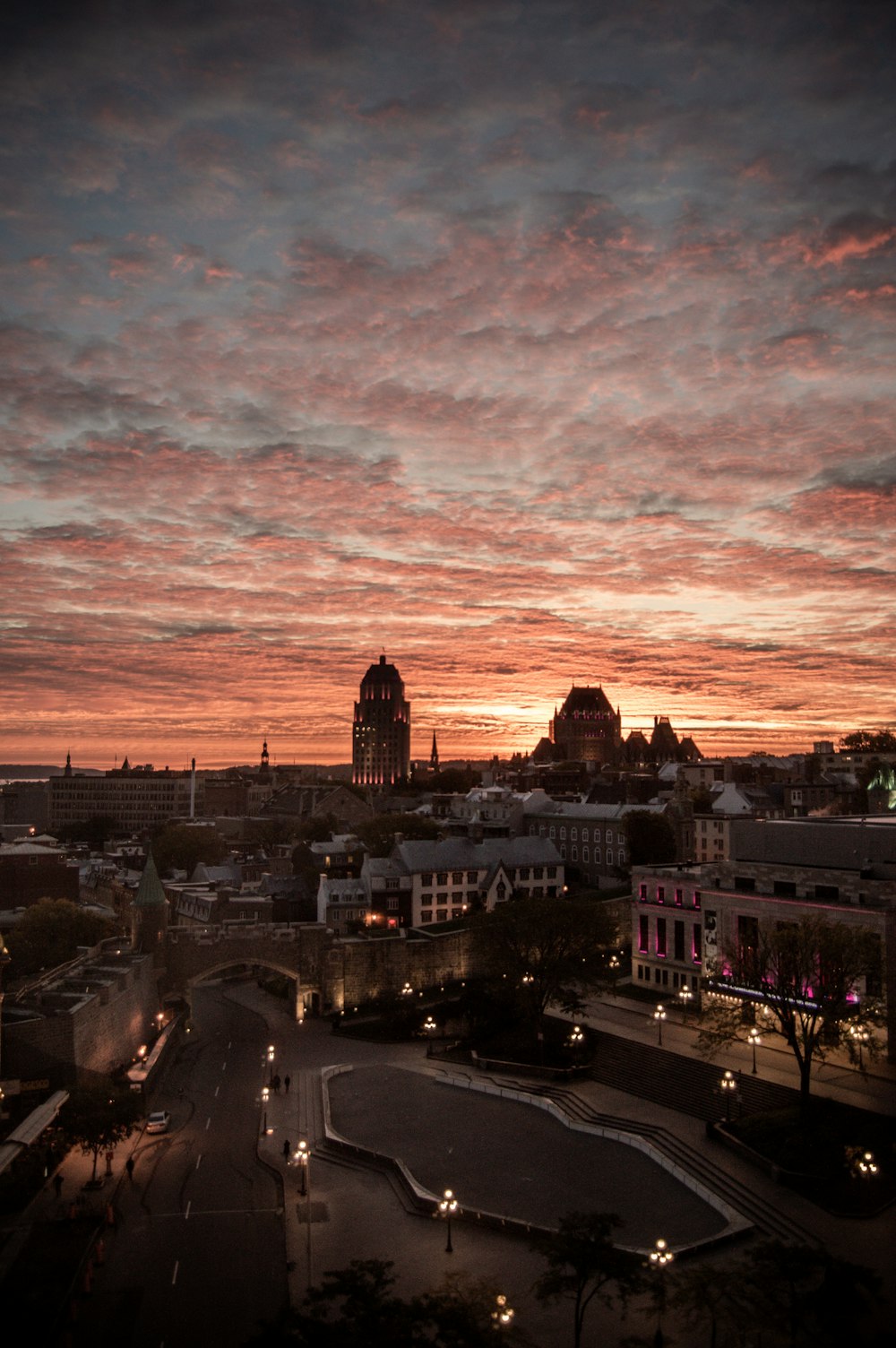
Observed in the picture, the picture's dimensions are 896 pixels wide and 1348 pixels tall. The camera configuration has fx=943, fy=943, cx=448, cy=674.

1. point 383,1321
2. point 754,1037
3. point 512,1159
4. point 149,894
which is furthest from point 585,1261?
point 149,894

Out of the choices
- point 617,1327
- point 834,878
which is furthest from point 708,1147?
point 834,878

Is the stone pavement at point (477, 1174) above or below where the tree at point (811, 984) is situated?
below

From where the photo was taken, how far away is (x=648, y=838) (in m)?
107

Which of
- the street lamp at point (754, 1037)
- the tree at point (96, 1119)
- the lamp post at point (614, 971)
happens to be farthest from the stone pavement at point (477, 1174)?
the tree at point (96, 1119)

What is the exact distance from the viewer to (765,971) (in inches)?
2108

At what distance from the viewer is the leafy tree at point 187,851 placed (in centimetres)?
14525

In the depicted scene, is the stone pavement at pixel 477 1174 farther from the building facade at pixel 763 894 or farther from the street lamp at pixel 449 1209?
the building facade at pixel 763 894

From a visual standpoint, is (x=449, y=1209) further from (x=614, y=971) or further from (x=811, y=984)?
(x=614, y=971)

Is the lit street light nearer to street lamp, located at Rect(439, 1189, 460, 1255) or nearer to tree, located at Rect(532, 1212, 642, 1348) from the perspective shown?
street lamp, located at Rect(439, 1189, 460, 1255)

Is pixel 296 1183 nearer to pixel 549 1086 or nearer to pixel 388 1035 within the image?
pixel 549 1086

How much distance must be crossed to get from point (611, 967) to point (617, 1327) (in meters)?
42.5

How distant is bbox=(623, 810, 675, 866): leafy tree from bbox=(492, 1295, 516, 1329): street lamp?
77552 millimetres

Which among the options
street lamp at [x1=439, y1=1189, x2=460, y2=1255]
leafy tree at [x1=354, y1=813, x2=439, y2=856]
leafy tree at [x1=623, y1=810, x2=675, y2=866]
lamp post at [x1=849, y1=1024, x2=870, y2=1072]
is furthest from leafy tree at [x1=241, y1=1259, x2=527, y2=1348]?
leafy tree at [x1=354, y1=813, x2=439, y2=856]

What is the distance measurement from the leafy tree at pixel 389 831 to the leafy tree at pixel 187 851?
32.9 m
